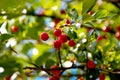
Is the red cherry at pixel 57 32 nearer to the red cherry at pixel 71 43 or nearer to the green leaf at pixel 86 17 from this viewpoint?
the red cherry at pixel 71 43

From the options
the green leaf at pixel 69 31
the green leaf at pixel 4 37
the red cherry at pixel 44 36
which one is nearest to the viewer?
the green leaf at pixel 69 31

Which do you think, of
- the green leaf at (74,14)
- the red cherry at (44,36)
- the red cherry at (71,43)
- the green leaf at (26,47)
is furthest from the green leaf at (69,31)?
the green leaf at (26,47)

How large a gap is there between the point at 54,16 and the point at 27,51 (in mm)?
1187

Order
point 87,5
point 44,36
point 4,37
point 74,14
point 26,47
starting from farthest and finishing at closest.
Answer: point 26,47 → point 44,36 → point 4,37 → point 74,14 → point 87,5

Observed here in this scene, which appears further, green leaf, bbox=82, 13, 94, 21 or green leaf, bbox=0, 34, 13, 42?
green leaf, bbox=0, 34, 13, 42

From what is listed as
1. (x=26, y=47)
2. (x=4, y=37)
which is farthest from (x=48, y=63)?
(x=26, y=47)

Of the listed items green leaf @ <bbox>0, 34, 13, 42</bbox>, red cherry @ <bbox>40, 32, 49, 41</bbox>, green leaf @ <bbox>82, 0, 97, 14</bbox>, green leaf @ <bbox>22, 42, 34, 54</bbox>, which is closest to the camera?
green leaf @ <bbox>82, 0, 97, 14</bbox>

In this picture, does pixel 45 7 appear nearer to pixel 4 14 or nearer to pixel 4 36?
pixel 4 14

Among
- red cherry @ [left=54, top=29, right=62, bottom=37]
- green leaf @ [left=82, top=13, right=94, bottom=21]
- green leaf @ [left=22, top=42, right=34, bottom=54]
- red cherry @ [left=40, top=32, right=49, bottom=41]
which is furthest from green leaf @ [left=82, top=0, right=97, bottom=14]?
green leaf @ [left=22, top=42, right=34, bottom=54]

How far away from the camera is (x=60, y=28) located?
1.86 meters

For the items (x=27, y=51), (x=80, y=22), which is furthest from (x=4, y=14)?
(x=80, y=22)

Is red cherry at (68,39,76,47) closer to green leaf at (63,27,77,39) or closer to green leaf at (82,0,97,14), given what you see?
green leaf at (63,27,77,39)

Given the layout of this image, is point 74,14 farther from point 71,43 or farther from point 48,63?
point 48,63

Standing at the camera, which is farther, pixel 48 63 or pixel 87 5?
pixel 48 63
